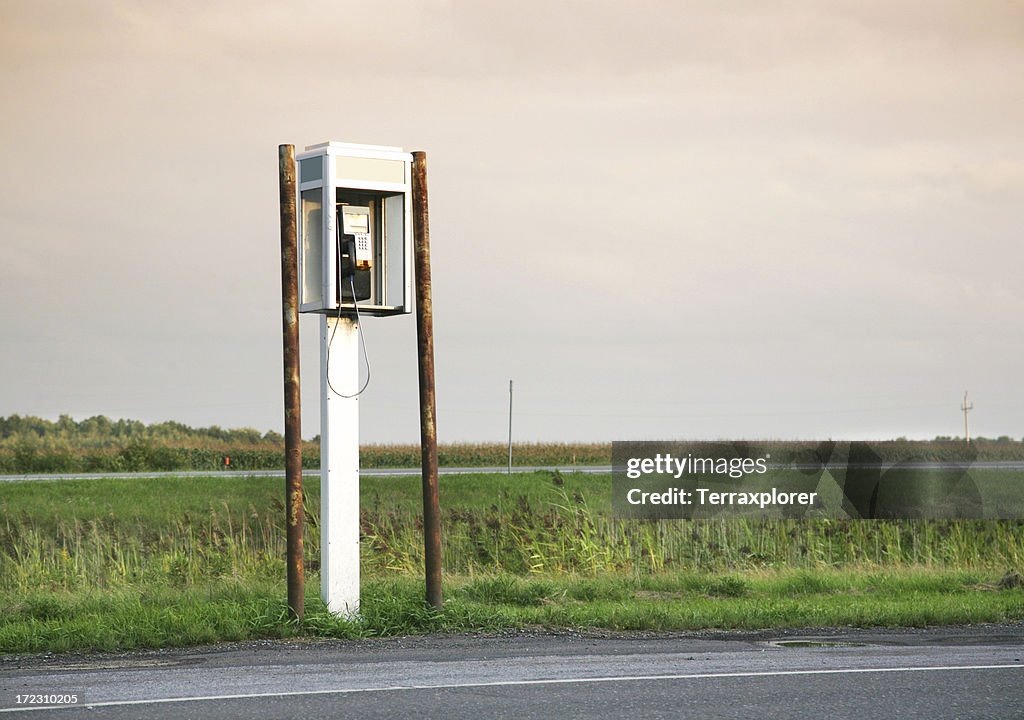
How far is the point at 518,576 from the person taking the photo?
17328 millimetres

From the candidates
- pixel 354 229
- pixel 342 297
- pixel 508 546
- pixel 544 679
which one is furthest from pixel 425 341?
pixel 508 546

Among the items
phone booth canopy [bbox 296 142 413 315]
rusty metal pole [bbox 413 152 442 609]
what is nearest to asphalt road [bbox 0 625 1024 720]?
rusty metal pole [bbox 413 152 442 609]

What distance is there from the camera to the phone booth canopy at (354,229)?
475 inches

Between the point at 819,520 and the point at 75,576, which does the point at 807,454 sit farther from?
the point at 75,576

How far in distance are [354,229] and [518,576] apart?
269 inches

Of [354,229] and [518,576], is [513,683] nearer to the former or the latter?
[354,229]

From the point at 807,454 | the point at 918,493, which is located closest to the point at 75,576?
the point at 918,493

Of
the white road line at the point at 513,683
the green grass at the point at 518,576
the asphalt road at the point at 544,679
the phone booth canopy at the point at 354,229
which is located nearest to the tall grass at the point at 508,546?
the green grass at the point at 518,576

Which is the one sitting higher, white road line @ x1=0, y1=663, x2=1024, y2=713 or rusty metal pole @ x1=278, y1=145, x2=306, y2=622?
rusty metal pole @ x1=278, y1=145, x2=306, y2=622

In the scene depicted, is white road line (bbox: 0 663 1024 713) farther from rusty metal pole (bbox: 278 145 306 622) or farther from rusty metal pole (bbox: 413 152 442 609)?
rusty metal pole (bbox: 413 152 442 609)

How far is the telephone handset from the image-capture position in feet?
40.4

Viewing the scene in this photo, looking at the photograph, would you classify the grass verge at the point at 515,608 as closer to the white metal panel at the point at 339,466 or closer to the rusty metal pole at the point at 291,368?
the white metal panel at the point at 339,466

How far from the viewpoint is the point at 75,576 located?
16.5 m

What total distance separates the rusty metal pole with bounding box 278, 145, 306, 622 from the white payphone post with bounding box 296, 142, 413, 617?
0.24m
